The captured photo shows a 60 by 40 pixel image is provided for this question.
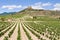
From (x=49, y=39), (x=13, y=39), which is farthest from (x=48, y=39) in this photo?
(x=13, y=39)

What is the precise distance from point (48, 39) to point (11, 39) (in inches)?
175

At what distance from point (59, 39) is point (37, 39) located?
2.63 metres

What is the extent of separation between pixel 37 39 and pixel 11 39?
3121 millimetres

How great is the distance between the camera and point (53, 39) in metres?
27.2

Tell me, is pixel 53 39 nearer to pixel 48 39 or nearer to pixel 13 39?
pixel 48 39

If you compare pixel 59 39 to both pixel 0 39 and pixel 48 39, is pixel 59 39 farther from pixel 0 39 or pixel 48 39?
pixel 0 39

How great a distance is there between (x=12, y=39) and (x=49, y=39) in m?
4.43

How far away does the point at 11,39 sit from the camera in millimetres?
28016

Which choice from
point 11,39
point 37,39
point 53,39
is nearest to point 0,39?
point 11,39

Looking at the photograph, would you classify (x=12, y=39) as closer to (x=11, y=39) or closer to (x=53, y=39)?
(x=11, y=39)

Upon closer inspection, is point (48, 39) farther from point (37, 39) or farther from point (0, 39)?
point (0, 39)

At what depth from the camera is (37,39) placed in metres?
28.1

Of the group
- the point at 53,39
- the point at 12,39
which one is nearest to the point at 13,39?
the point at 12,39

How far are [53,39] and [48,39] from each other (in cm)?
99
